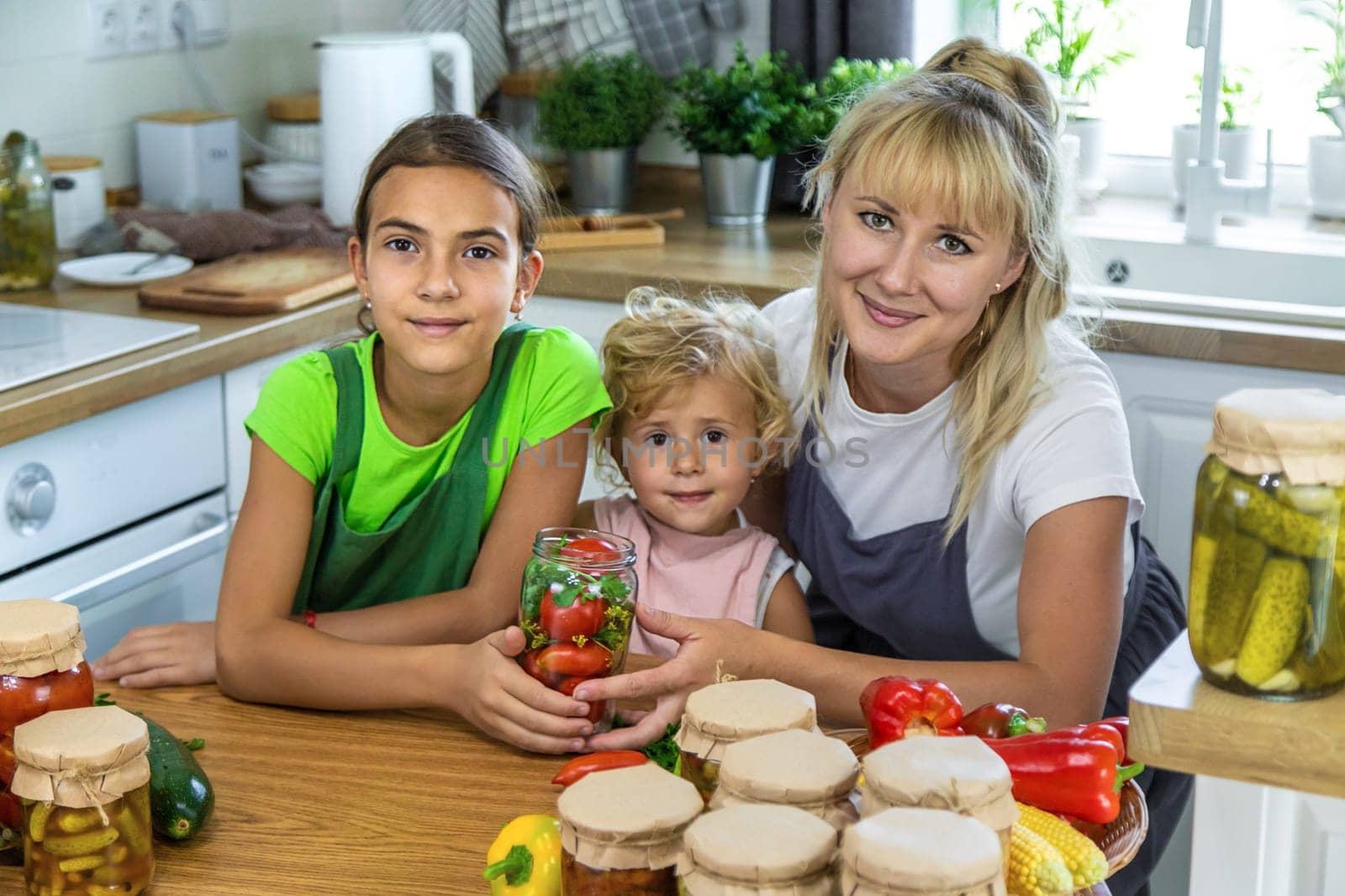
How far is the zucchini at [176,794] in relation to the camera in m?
1.05

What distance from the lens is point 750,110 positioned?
268cm

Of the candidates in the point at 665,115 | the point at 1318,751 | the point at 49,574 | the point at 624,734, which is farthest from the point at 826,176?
the point at 665,115

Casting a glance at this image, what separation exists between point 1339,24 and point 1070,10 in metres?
0.47

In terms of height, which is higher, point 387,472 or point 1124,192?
point 1124,192

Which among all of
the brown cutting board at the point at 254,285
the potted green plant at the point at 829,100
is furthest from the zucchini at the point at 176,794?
the potted green plant at the point at 829,100

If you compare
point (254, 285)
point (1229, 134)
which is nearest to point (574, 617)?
point (254, 285)

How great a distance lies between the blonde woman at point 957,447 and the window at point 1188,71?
1451 mm

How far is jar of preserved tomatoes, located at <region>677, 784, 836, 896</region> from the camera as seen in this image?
763 millimetres

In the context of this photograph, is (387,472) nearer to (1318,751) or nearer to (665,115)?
(1318,751)

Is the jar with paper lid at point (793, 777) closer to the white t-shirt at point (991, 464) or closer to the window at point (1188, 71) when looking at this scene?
the white t-shirt at point (991, 464)

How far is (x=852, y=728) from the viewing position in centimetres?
125

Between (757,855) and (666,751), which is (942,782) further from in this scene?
(666,751)

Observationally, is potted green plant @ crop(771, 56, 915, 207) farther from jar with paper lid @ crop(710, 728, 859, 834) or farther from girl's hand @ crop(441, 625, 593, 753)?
jar with paper lid @ crop(710, 728, 859, 834)

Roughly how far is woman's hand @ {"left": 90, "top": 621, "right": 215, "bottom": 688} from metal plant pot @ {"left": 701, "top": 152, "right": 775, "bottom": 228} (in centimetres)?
154
